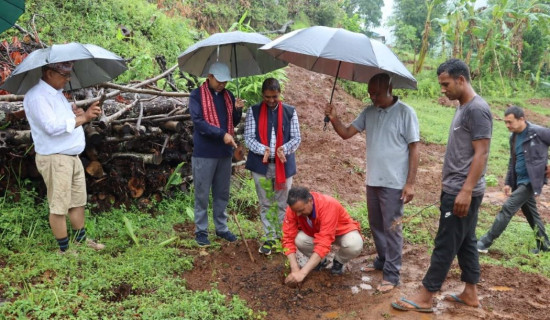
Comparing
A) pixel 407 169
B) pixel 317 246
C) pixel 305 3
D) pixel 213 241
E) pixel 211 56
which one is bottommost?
pixel 213 241

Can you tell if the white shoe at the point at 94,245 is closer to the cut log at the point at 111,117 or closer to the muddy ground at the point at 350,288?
the muddy ground at the point at 350,288

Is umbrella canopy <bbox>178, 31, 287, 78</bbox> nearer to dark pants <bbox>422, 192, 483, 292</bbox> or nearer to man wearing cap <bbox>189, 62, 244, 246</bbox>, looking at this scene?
man wearing cap <bbox>189, 62, 244, 246</bbox>

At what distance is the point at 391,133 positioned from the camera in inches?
143

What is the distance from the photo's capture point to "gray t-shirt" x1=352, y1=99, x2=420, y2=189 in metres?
3.59

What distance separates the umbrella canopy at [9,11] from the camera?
3.13 m

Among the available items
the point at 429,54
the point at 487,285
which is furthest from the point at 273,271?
the point at 429,54

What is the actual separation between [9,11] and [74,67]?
3.75 ft

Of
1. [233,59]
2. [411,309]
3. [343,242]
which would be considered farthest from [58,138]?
[411,309]

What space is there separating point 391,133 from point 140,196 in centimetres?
316

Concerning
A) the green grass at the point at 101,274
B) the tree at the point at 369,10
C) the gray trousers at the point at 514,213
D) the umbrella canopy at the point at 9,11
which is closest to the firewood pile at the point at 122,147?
the green grass at the point at 101,274

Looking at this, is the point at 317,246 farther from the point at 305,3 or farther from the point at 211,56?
the point at 305,3

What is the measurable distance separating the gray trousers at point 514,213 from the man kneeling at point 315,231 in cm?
199

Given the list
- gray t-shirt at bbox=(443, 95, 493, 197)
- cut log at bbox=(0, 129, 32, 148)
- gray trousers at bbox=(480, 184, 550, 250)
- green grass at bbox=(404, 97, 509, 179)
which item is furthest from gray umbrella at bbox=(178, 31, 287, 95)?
green grass at bbox=(404, 97, 509, 179)

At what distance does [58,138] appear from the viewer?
379cm
